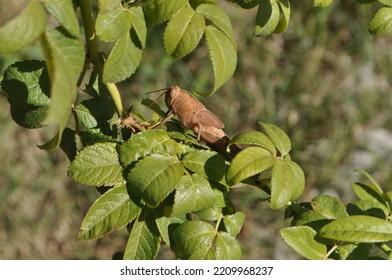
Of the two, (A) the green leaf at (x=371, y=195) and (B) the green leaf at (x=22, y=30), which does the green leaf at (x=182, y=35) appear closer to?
(B) the green leaf at (x=22, y=30)

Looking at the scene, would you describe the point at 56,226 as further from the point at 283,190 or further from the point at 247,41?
the point at 283,190

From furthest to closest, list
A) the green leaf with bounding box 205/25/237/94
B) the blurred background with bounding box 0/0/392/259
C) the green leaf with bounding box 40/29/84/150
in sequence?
the blurred background with bounding box 0/0/392/259, the green leaf with bounding box 205/25/237/94, the green leaf with bounding box 40/29/84/150

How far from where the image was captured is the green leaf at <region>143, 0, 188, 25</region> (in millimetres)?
1006

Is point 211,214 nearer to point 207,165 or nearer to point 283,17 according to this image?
point 207,165

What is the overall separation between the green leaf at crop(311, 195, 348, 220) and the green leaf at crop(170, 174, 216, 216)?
232 millimetres

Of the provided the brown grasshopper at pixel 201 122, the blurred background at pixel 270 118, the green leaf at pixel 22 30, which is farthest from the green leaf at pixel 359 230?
the blurred background at pixel 270 118

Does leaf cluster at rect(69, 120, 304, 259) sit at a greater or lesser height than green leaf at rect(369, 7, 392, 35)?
lesser

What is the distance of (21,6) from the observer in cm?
321

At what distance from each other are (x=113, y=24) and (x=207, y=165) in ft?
0.89

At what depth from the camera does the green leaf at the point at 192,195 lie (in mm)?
1043

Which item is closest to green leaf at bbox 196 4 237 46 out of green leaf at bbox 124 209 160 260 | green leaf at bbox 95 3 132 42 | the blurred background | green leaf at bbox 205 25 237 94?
green leaf at bbox 205 25 237 94

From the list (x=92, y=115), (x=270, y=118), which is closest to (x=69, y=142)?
(x=92, y=115)

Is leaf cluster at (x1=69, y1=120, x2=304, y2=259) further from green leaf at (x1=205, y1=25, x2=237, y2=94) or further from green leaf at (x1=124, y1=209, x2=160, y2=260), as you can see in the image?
green leaf at (x1=205, y1=25, x2=237, y2=94)
